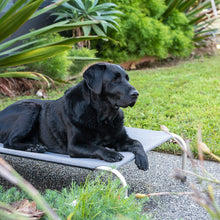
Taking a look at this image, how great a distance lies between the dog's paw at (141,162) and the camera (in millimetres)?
2703

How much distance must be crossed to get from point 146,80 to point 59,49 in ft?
11.0

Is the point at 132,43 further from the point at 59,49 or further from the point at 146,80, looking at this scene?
the point at 59,49

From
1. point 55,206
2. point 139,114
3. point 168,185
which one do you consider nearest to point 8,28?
point 139,114

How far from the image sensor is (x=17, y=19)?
15.2 feet

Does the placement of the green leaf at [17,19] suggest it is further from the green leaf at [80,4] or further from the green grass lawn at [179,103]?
the green leaf at [80,4]

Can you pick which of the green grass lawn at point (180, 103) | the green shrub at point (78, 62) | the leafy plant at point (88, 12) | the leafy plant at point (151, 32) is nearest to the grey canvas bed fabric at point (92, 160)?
the green grass lawn at point (180, 103)

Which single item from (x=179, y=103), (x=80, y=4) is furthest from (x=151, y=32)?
(x=179, y=103)

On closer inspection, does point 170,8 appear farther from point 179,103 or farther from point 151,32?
point 179,103

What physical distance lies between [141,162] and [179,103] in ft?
10.7

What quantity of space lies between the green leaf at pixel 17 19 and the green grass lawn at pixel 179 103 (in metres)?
1.39

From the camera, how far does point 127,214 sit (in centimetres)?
177

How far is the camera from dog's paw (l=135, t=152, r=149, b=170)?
2703 mm

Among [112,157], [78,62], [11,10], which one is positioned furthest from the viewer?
[78,62]

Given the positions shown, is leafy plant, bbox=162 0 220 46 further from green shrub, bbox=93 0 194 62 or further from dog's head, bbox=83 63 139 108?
dog's head, bbox=83 63 139 108
